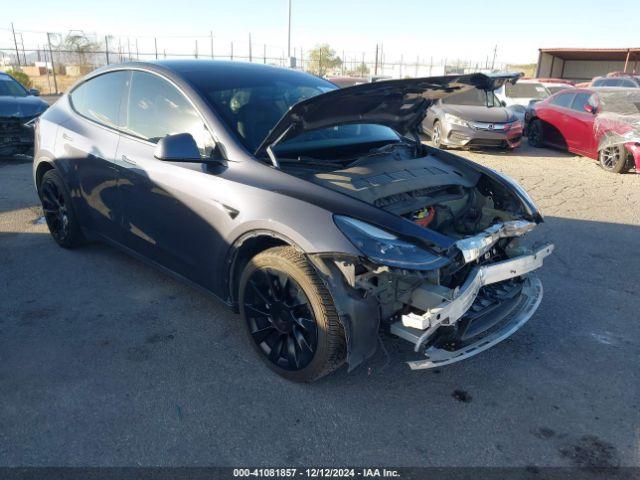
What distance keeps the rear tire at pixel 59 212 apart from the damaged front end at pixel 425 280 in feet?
8.99

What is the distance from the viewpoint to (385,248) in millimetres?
2377

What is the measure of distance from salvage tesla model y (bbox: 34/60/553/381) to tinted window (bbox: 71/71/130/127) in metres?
0.02

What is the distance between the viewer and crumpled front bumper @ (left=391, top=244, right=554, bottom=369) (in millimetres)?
2391

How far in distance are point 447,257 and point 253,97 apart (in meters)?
1.84

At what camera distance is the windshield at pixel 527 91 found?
1456 cm

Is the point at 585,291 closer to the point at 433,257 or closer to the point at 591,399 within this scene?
the point at 591,399

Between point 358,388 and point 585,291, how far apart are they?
7.82 ft

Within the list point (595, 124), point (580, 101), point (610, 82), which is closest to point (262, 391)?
point (595, 124)

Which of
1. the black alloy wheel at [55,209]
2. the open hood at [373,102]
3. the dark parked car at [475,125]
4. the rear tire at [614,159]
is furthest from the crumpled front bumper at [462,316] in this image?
the dark parked car at [475,125]

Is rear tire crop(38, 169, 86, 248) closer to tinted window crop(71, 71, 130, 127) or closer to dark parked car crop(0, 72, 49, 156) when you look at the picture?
tinted window crop(71, 71, 130, 127)

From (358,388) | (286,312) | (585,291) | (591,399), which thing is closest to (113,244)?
(286,312)

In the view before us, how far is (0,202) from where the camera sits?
6520 mm

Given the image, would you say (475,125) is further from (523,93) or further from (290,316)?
(290,316)

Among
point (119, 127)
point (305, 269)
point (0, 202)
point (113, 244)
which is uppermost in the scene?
point (119, 127)
